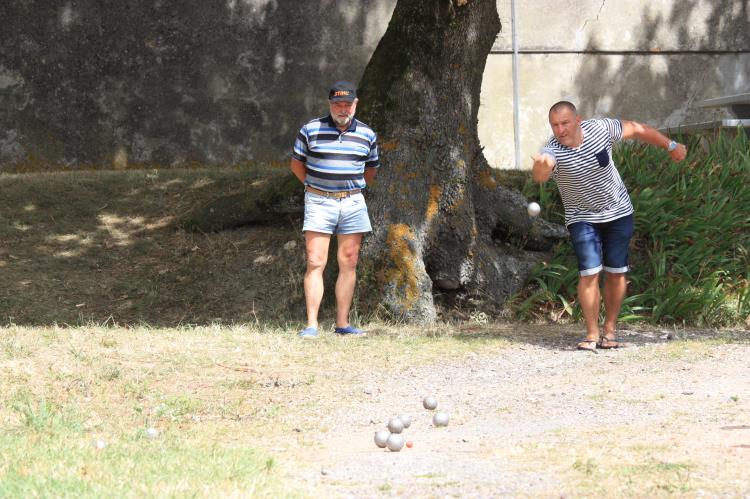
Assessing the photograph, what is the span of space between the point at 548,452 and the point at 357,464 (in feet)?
2.75

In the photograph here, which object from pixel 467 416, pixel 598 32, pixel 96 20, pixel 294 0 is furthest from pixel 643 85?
pixel 467 416

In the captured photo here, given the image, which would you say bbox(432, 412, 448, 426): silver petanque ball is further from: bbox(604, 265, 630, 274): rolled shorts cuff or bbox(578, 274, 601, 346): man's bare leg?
bbox(604, 265, 630, 274): rolled shorts cuff

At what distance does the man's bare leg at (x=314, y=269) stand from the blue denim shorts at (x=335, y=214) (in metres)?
0.07

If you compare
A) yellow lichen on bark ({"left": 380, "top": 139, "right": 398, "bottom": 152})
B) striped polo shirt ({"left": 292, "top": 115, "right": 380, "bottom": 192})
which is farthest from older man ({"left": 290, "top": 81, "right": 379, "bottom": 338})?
yellow lichen on bark ({"left": 380, "top": 139, "right": 398, "bottom": 152})

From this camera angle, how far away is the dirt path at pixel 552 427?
4.32 m

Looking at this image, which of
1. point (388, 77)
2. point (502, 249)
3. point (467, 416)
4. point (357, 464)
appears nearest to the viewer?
point (357, 464)

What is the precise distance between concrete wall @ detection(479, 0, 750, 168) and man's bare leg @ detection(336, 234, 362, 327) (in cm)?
690

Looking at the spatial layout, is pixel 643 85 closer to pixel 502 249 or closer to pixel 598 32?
pixel 598 32

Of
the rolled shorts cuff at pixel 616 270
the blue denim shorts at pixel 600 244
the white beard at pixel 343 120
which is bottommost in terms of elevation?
the rolled shorts cuff at pixel 616 270

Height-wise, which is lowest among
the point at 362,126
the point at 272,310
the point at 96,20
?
the point at 272,310

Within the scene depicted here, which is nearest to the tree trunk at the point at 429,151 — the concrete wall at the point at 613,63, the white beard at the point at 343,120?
the white beard at the point at 343,120

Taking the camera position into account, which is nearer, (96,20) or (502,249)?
(502,249)

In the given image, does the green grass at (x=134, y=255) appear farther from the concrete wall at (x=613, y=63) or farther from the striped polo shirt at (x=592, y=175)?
the concrete wall at (x=613, y=63)

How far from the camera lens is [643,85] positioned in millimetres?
15062
